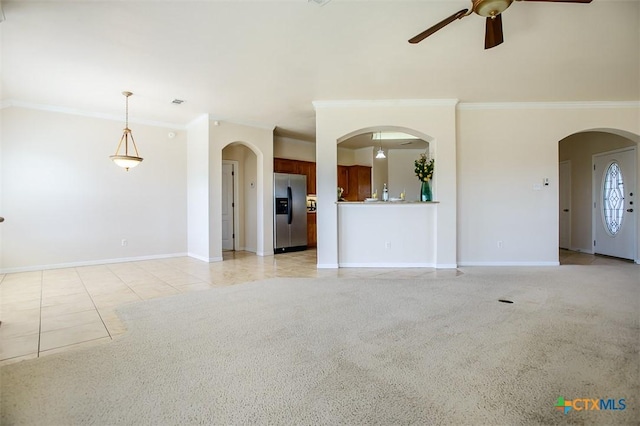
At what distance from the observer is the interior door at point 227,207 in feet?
24.9

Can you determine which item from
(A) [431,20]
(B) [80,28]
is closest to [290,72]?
(A) [431,20]

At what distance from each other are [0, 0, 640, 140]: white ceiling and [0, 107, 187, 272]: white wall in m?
0.52

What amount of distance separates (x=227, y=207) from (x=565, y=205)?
7.72 meters

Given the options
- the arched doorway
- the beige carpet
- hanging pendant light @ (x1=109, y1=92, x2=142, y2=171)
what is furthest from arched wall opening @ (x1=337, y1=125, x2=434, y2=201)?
the beige carpet

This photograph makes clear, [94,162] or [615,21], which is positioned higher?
[615,21]

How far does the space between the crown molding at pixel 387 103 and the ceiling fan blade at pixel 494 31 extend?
2.34 meters

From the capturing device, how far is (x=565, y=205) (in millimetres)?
7211

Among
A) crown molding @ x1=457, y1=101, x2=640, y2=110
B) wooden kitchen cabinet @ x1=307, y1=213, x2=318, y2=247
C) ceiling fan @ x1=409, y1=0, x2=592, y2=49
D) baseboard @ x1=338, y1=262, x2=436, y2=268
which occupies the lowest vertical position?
baseboard @ x1=338, y1=262, x2=436, y2=268

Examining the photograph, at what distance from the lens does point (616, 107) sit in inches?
207

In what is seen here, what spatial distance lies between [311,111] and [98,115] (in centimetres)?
381

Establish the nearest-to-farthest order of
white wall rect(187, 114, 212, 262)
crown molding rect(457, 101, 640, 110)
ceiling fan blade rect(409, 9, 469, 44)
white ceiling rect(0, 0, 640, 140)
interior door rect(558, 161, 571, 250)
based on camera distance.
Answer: ceiling fan blade rect(409, 9, 469, 44) < white ceiling rect(0, 0, 640, 140) < crown molding rect(457, 101, 640, 110) < white wall rect(187, 114, 212, 262) < interior door rect(558, 161, 571, 250)

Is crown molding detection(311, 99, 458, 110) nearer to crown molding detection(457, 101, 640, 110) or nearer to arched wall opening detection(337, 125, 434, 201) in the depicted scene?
crown molding detection(457, 101, 640, 110)

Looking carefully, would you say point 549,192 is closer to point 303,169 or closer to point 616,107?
point 616,107

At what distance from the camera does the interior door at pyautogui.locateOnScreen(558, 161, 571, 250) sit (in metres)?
7.11
